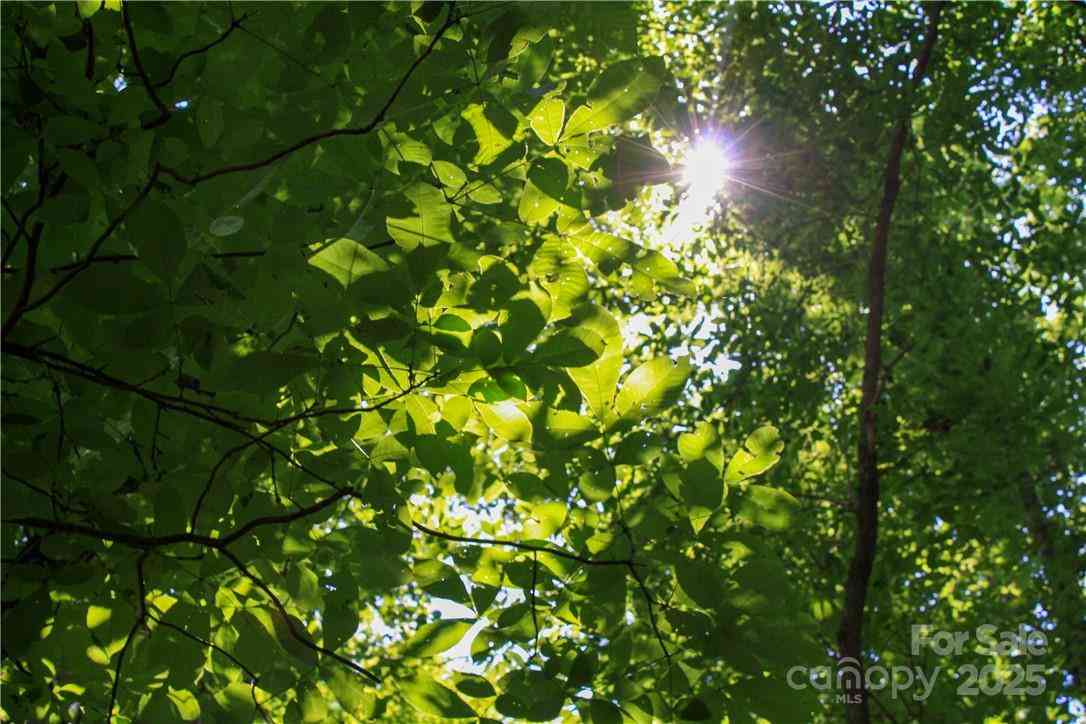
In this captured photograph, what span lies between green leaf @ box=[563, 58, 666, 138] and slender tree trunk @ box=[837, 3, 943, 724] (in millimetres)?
3117

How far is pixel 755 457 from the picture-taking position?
66.5 inches

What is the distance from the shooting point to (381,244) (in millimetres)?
1907

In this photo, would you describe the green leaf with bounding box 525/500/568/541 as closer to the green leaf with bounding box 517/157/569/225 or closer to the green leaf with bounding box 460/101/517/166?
the green leaf with bounding box 517/157/569/225

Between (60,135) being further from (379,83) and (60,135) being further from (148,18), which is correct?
(379,83)

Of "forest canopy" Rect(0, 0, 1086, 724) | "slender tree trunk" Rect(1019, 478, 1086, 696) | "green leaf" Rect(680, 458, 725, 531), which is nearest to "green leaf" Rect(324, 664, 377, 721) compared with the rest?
"forest canopy" Rect(0, 0, 1086, 724)

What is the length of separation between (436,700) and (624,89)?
1135mm

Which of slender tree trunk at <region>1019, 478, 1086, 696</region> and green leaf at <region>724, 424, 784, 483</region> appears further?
slender tree trunk at <region>1019, 478, 1086, 696</region>

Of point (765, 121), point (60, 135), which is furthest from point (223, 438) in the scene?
point (765, 121)

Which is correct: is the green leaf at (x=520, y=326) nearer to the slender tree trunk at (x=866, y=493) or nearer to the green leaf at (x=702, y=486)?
the green leaf at (x=702, y=486)

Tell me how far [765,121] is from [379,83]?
456cm

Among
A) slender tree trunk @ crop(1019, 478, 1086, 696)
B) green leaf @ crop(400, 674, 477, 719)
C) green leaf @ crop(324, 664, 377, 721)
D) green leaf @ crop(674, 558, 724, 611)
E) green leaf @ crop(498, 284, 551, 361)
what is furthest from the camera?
slender tree trunk @ crop(1019, 478, 1086, 696)

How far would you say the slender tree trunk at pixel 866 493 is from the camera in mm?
4109

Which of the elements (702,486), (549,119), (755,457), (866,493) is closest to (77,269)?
(549,119)

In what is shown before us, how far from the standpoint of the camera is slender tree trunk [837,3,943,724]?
4109 millimetres
